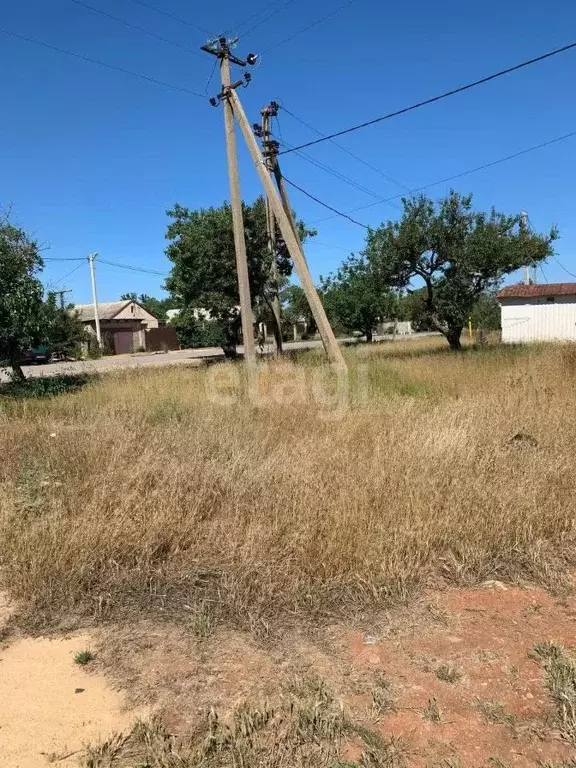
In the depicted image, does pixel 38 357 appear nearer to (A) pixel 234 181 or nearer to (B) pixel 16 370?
(B) pixel 16 370

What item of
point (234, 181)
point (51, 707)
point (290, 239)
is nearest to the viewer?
point (51, 707)

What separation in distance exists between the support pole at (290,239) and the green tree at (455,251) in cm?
721

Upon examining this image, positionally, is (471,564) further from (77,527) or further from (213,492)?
(77,527)

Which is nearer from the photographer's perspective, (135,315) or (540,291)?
(540,291)

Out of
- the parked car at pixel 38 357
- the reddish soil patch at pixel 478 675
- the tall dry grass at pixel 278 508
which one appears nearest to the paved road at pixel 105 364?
the parked car at pixel 38 357

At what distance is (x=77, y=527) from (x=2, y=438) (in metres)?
2.95

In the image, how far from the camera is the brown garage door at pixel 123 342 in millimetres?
47062

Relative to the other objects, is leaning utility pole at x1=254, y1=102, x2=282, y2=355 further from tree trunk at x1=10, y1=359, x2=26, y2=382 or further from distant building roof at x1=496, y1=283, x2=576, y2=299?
distant building roof at x1=496, y1=283, x2=576, y2=299

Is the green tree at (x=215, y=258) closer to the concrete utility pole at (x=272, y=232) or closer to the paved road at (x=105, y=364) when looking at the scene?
the concrete utility pole at (x=272, y=232)

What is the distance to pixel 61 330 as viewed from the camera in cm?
1670

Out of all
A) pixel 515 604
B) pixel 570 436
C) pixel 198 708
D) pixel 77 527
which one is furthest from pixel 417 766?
pixel 570 436

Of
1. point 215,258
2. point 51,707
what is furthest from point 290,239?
point 51,707

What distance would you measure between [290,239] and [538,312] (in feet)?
54.8

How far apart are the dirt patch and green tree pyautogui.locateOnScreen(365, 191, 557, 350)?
54.3ft
